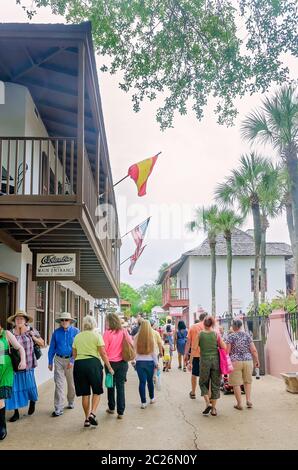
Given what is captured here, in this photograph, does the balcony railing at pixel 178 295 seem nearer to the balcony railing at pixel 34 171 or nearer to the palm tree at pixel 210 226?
the palm tree at pixel 210 226

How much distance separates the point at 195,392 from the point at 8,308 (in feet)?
14.5

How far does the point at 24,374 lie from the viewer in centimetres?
835

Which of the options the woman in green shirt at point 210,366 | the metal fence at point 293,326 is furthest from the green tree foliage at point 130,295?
the woman in green shirt at point 210,366

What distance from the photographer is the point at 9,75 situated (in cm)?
1083

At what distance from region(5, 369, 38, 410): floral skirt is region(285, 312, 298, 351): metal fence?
22.1 ft

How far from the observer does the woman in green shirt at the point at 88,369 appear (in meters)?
7.49

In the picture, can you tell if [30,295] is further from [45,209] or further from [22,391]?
[45,209]

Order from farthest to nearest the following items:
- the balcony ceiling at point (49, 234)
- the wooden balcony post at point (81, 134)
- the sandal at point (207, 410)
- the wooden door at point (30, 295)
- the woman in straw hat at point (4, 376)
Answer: the wooden door at point (30, 295)
the balcony ceiling at point (49, 234)
the sandal at point (207, 410)
the wooden balcony post at point (81, 134)
the woman in straw hat at point (4, 376)

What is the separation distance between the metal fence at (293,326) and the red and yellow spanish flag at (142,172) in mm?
5145

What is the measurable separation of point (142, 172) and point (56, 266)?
15.5 feet

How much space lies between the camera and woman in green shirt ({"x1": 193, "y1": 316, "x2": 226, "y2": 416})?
852 cm

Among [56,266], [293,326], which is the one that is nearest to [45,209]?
[56,266]

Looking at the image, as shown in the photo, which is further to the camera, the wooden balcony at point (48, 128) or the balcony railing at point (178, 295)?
the balcony railing at point (178, 295)

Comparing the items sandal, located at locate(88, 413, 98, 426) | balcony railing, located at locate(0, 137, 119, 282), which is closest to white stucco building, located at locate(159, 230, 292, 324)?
balcony railing, located at locate(0, 137, 119, 282)
